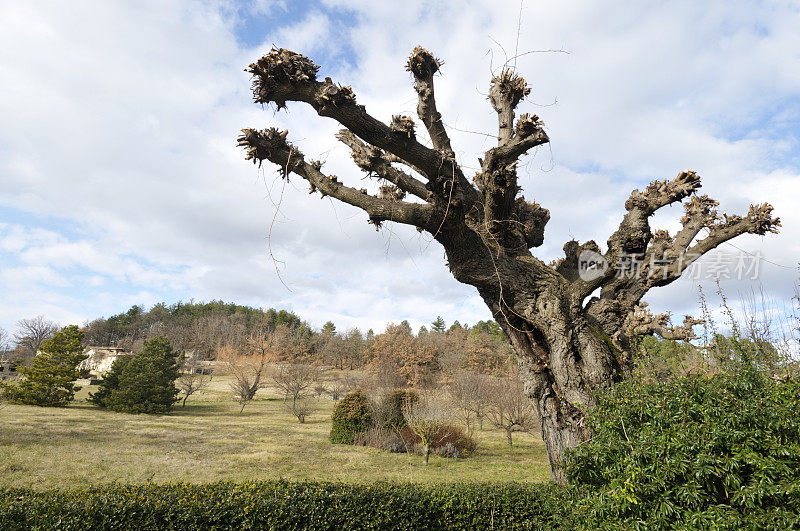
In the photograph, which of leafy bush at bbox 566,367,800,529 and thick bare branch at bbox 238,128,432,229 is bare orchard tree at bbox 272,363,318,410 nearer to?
thick bare branch at bbox 238,128,432,229

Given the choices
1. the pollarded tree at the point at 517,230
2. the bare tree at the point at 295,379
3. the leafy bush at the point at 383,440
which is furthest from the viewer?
the bare tree at the point at 295,379

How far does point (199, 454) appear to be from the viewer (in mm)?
12766

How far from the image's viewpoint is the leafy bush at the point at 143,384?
22.4 metres

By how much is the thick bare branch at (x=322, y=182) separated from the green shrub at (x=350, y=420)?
1336 centimetres

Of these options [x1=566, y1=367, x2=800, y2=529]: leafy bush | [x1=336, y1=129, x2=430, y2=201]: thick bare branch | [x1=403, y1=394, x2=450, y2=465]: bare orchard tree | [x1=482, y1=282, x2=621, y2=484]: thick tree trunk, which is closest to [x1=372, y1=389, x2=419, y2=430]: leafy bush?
[x1=403, y1=394, x2=450, y2=465]: bare orchard tree

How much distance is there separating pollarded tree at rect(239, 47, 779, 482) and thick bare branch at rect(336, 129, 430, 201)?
0.01m

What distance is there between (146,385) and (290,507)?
22474 mm

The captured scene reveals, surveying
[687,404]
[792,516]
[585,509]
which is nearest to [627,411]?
Result: [687,404]

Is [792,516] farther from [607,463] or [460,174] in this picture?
[460,174]

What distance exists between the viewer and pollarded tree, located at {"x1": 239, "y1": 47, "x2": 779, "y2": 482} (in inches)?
161

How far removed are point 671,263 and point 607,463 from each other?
3.49m

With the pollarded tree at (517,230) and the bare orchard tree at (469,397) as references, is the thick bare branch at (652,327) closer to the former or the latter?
the pollarded tree at (517,230)

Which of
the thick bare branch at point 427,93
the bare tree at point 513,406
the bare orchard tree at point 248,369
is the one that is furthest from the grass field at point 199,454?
the bare orchard tree at point 248,369

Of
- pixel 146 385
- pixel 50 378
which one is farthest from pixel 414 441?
pixel 50 378
